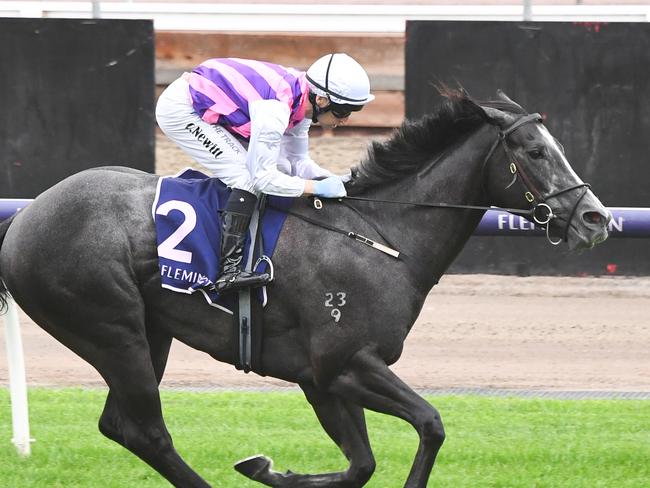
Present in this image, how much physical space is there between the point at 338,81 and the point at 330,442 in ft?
6.17

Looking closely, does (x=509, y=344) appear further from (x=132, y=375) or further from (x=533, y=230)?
(x=132, y=375)

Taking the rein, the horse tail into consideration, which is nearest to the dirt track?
the horse tail

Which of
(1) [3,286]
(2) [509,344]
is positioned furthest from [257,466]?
(2) [509,344]

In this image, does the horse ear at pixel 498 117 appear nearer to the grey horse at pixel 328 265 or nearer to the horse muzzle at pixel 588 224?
the grey horse at pixel 328 265

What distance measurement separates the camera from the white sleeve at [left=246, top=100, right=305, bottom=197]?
5.24 m

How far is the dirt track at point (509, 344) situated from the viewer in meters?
8.12

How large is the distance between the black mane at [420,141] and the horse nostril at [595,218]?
0.54 meters

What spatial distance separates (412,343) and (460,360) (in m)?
0.54

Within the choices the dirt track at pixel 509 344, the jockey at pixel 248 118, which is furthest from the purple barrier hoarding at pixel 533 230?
the jockey at pixel 248 118

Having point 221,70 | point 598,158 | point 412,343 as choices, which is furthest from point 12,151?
point 221,70

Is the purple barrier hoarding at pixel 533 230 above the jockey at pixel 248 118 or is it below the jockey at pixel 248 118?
below

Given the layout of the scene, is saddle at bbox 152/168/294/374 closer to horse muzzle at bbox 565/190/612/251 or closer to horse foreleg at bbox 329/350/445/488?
horse foreleg at bbox 329/350/445/488

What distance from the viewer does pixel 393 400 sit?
516 centimetres

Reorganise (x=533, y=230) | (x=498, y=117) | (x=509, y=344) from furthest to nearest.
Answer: (x=509, y=344) < (x=533, y=230) < (x=498, y=117)
